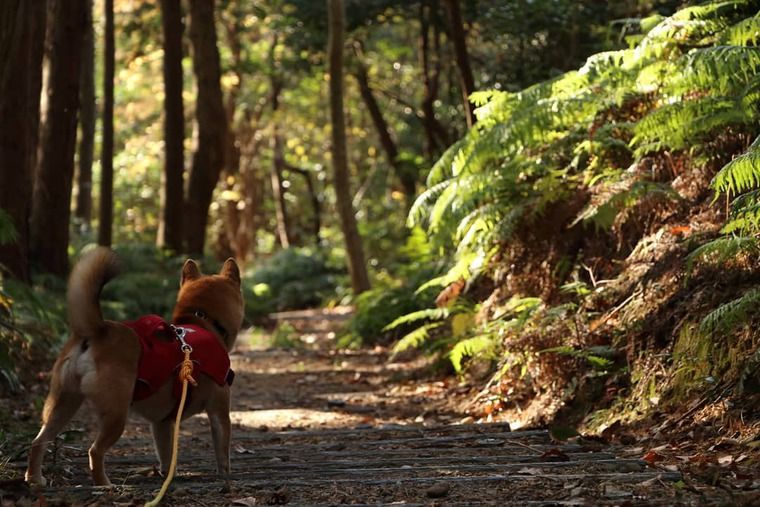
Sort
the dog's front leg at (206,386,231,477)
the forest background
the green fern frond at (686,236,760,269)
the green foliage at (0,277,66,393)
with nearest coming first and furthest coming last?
the dog's front leg at (206,386,231,477) → the green fern frond at (686,236,760,269) → the forest background → the green foliage at (0,277,66,393)

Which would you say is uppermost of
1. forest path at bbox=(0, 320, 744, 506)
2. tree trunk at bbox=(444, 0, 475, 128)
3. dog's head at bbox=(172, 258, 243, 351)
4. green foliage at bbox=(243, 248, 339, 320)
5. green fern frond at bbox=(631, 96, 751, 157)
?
tree trunk at bbox=(444, 0, 475, 128)

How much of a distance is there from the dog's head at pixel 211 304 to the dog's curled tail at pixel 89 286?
118 cm

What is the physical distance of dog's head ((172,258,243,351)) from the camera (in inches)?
261

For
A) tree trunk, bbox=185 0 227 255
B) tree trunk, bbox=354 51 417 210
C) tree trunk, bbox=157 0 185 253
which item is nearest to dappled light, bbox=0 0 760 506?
tree trunk, bbox=157 0 185 253

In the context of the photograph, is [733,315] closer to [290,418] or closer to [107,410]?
[107,410]

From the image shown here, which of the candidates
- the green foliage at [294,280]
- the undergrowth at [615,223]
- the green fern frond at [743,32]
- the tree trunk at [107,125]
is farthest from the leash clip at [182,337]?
the green foliage at [294,280]

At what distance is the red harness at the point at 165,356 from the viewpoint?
5.59m

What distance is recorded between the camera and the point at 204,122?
77.4 feet

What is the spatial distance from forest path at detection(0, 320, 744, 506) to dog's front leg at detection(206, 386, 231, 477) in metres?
0.12

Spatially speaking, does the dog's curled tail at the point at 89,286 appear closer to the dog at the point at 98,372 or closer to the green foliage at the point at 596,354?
the dog at the point at 98,372

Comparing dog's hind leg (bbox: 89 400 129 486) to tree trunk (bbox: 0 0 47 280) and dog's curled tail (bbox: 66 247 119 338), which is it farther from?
tree trunk (bbox: 0 0 47 280)

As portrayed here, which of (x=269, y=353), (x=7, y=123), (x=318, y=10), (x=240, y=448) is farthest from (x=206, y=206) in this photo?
(x=240, y=448)

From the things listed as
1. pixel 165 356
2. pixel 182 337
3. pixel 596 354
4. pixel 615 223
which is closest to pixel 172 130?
pixel 615 223

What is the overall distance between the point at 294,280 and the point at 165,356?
85.8ft
